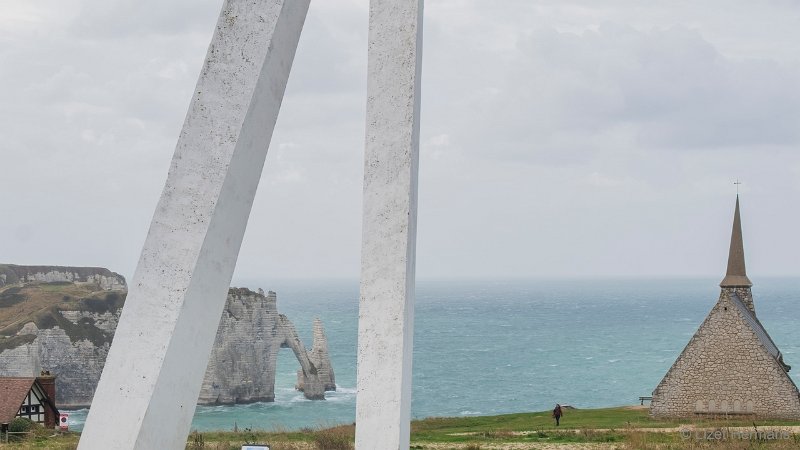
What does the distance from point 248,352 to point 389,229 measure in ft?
227

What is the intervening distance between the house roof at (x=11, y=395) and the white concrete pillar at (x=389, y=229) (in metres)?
15.7

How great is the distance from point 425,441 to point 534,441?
5.60ft

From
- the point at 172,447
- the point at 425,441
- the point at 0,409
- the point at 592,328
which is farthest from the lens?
the point at 592,328

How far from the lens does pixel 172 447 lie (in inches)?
278

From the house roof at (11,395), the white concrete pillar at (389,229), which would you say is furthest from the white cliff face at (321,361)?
the white concrete pillar at (389,229)

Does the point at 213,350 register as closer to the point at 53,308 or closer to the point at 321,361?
the point at 321,361

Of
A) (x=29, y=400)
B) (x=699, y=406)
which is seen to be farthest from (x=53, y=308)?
(x=699, y=406)

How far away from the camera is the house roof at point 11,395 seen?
21547 millimetres

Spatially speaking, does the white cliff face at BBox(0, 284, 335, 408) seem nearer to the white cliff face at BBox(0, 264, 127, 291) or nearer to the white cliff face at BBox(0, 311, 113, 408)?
the white cliff face at BBox(0, 311, 113, 408)

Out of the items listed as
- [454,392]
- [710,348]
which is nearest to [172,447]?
[710,348]

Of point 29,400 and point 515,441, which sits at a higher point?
point 29,400

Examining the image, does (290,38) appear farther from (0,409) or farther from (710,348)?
(710,348)

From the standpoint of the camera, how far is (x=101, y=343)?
240 feet

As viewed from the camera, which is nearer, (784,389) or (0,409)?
(0,409)
